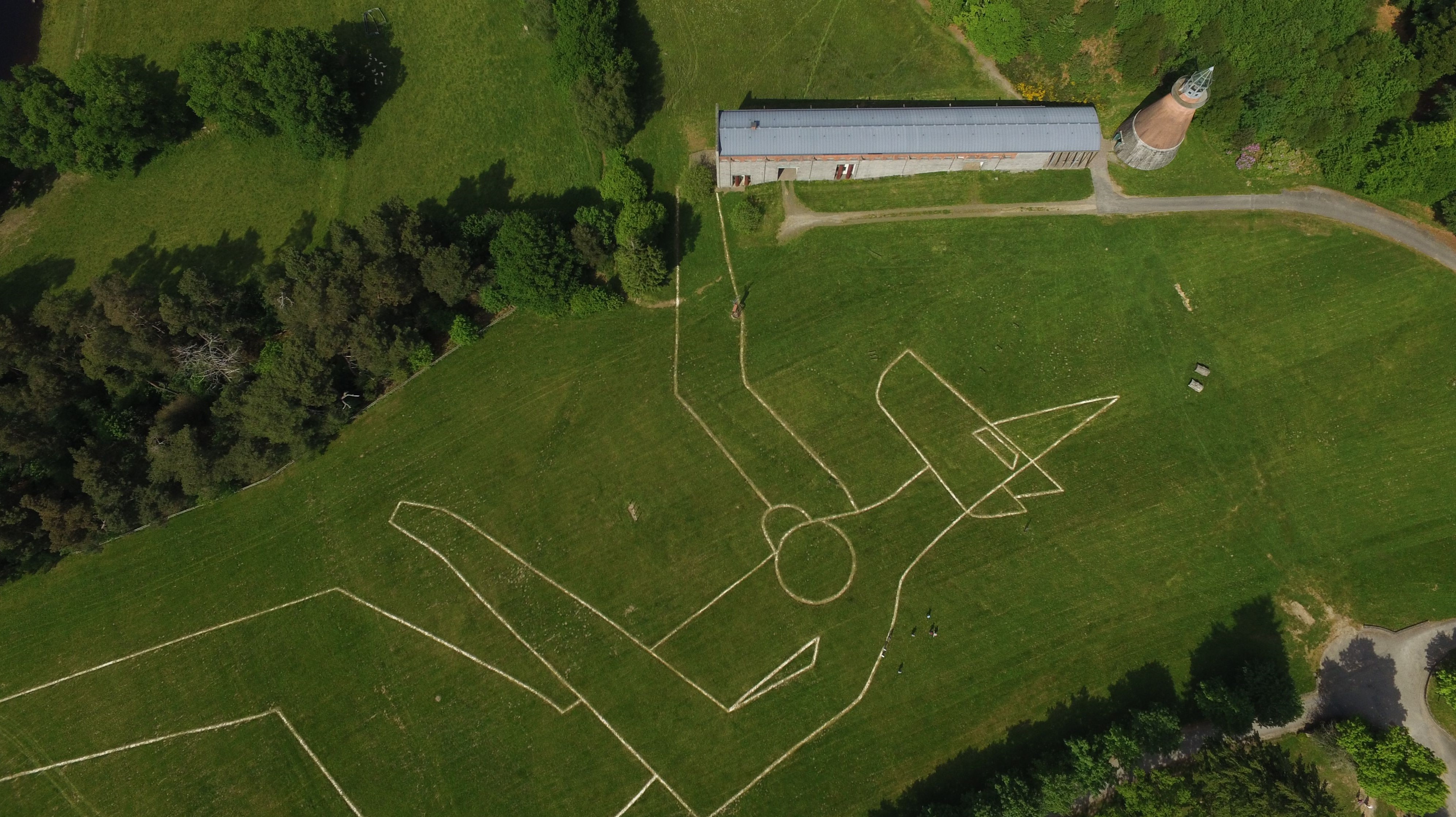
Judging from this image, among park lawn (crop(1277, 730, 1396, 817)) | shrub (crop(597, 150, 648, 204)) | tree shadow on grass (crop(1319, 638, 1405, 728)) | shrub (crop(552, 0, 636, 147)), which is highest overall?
shrub (crop(552, 0, 636, 147))

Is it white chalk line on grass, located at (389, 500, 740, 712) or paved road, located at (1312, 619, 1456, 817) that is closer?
paved road, located at (1312, 619, 1456, 817)

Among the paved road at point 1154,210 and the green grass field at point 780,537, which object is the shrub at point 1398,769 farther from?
the paved road at point 1154,210

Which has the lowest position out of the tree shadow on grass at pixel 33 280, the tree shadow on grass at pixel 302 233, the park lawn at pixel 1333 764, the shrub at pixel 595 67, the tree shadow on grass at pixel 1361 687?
the park lawn at pixel 1333 764

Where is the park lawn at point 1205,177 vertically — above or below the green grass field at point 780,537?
above

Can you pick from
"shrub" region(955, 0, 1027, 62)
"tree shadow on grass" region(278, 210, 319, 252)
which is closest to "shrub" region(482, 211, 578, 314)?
"tree shadow on grass" region(278, 210, 319, 252)

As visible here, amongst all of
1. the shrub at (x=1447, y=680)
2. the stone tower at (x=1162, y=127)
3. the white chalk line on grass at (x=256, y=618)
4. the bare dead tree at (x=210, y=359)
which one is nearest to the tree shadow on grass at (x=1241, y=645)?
the shrub at (x=1447, y=680)

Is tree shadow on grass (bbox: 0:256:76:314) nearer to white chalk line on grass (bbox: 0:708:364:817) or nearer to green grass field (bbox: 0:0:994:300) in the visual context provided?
green grass field (bbox: 0:0:994:300)

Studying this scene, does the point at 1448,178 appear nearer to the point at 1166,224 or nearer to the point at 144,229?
the point at 1166,224
